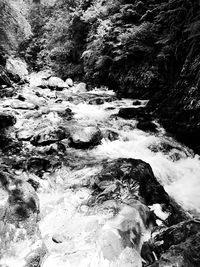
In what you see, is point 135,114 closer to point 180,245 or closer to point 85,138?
point 85,138

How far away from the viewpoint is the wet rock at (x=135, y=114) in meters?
7.96

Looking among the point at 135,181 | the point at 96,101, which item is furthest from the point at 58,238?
the point at 96,101

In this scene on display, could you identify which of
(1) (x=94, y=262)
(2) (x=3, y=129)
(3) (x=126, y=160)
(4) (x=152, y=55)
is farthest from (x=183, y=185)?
(4) (x=152, y=55)

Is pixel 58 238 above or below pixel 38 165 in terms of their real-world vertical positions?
above

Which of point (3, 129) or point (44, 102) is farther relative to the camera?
point (44, 102)

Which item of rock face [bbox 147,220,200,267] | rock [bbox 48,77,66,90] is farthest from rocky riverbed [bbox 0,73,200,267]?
rock [bbox 48,77,66,90]

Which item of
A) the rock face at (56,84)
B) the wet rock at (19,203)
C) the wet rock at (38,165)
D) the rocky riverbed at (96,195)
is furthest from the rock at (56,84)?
the wet rock at (19,203)

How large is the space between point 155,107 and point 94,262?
633cm

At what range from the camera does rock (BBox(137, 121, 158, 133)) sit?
23.2 ft

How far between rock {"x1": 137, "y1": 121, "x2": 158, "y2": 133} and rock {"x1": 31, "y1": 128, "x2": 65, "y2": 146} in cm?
240

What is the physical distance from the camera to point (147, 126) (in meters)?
7.14

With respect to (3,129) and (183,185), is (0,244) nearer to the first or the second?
(183,185)

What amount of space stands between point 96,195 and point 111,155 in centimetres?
205

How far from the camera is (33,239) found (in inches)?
112
